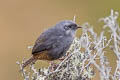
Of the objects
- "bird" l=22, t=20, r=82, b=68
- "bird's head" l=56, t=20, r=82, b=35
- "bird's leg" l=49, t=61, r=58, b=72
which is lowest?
"bird's leg" l=49, t=61, r=58, b=72

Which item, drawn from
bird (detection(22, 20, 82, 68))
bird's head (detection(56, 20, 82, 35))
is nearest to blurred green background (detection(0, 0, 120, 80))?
bird (detection(22, 20, 82, 68))

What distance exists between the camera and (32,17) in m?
11.4

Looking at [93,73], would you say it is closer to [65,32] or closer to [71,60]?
[71,60]

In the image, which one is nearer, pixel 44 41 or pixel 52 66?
pixel 52 66

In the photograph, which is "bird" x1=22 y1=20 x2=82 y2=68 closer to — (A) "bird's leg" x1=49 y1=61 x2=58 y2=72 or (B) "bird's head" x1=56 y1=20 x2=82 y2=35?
(B) "bird's head" x1=56 y1=20 x2=82 y2=35

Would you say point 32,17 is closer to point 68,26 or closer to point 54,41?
point 54,41

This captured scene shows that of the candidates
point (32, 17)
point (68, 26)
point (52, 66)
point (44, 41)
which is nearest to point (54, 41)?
point (44, 41)

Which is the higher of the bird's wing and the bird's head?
the bird's head

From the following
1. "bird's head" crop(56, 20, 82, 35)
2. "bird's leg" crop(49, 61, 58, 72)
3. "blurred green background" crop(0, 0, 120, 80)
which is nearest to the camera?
"bird's leg" crop(49, 61, 58, 72)

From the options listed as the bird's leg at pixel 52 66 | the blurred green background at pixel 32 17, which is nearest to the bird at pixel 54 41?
the bird's leg at pixel 52 66

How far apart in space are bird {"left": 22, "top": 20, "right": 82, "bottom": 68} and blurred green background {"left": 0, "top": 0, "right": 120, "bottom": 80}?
14.5ft

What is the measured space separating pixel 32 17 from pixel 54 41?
6478 millimetres

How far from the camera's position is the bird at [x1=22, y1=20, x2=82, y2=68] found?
15.8ft

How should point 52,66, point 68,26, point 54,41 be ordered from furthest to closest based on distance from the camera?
point 54,41 < point 68,26 < point 52,66
